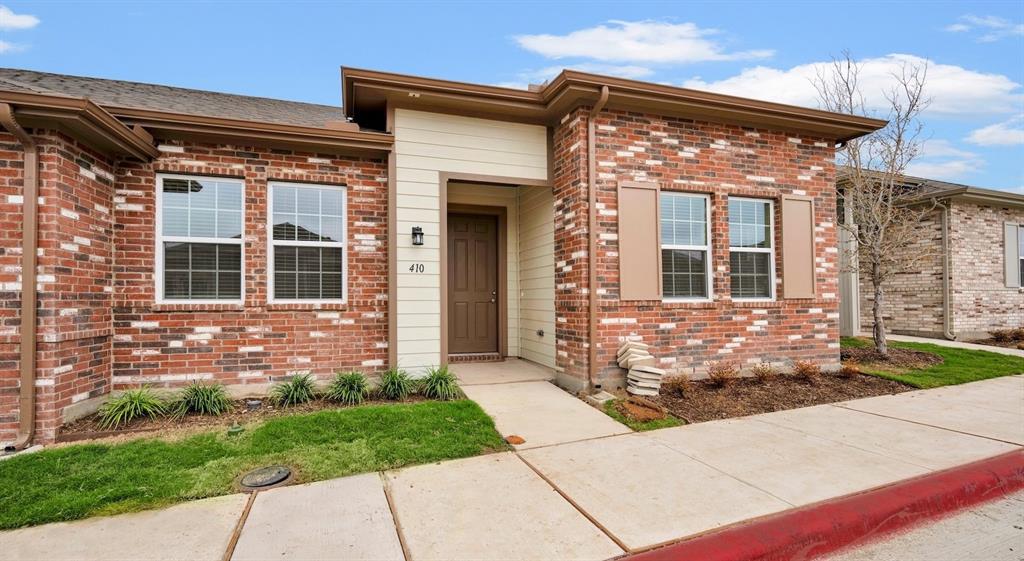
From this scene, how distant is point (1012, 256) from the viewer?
1136 cm

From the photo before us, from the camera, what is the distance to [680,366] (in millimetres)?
6027

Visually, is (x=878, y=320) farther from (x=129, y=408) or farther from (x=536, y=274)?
(x=129, y=408)

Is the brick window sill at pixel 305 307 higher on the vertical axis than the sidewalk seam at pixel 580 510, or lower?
higher

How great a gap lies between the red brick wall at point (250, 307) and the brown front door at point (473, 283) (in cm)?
177

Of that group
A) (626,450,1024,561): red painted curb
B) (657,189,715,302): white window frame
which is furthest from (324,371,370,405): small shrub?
(657,189,715,302): white window frame

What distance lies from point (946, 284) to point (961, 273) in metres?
0.45

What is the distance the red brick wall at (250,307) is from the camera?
509cm

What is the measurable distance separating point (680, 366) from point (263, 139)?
5730mm

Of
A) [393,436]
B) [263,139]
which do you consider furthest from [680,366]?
[263,139]

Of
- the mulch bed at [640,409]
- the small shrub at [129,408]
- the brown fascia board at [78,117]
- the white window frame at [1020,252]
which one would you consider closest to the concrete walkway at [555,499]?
the mulch bed at [640,409]

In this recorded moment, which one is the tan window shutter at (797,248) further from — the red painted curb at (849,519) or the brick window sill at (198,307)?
the brick window sill at (198,307)

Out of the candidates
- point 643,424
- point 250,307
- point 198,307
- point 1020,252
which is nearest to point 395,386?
point 250,307

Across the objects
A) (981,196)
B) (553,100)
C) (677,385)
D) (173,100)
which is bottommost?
(677,385)

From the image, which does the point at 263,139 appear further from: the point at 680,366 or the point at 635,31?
the point at 635,31
